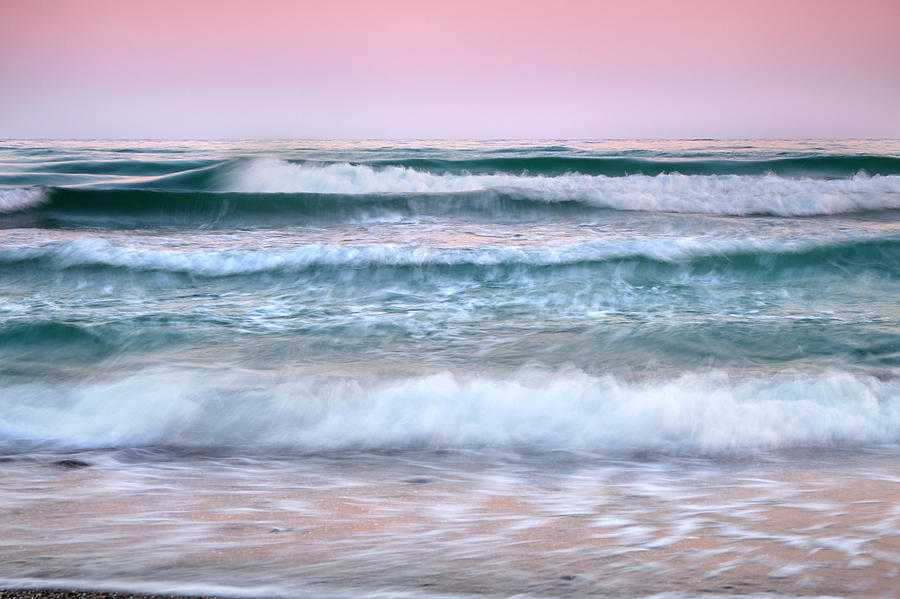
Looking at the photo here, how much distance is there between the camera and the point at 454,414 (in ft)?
12.0

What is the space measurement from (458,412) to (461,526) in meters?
1.32

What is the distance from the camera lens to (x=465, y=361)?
4387 millimetres

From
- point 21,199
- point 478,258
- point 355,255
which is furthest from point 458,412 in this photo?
point 21,199

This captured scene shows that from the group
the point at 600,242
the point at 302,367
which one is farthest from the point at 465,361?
the point at 600,242

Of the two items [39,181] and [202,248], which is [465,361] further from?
[39,181]

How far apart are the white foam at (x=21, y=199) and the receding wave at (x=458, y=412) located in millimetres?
9216

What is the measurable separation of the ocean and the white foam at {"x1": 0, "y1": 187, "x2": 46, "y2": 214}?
308 cm

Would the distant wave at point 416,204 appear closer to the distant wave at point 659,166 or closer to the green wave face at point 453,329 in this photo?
the green wave face at point 453,329

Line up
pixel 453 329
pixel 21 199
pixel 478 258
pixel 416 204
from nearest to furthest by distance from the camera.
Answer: pixel 453 329
pixel 478 258
pixel 21 199
pixel 416 204

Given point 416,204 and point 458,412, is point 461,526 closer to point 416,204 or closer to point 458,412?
point 458,412

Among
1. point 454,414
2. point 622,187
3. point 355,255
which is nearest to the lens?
point 454,414

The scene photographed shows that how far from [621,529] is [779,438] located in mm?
1459

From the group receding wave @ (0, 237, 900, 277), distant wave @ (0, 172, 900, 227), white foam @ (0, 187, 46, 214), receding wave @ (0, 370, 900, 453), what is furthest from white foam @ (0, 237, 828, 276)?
white foam @ (0, 187, 46, 214)

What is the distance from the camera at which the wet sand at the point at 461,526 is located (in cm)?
194
